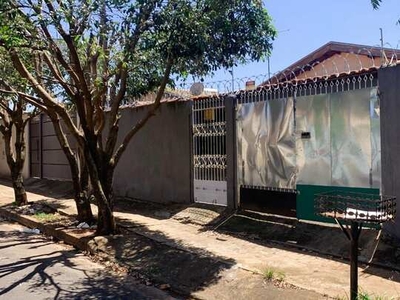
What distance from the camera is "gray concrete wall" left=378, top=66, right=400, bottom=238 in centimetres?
627

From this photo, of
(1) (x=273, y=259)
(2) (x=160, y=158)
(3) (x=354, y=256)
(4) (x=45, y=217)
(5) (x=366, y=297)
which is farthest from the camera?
(2) (x=160, y=158)

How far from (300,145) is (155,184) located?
4.67m

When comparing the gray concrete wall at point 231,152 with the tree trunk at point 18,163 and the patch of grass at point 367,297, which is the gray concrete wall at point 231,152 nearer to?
the patch of grass at point 367,297

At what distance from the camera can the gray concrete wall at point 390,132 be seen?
627 centimetres

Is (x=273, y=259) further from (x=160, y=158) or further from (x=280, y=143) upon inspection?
(x=160, y=158)

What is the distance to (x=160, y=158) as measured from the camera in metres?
11.2

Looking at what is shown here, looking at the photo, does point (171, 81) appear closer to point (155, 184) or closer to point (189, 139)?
point (189, 139)

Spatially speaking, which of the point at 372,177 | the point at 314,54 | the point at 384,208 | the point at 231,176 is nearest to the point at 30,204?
the point at 231,176

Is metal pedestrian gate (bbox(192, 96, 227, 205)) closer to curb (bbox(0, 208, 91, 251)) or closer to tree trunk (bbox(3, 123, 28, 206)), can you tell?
curb (bbox(0, 208, 91, 251))

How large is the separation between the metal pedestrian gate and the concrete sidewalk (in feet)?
3.09

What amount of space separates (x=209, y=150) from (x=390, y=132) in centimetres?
416

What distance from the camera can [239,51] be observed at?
7207mm

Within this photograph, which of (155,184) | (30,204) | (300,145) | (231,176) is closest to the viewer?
(300,145)

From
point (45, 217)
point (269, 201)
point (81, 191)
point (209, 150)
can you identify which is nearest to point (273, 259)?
point (269, 201)
